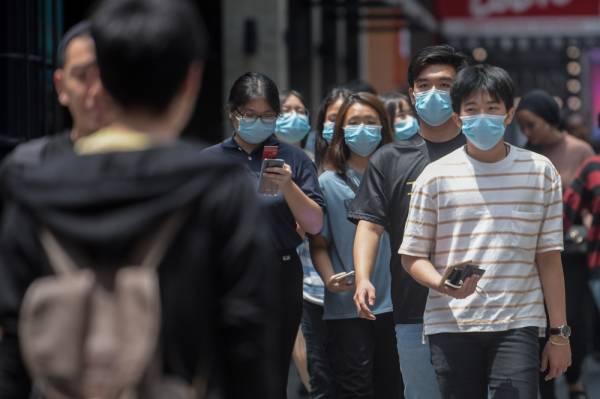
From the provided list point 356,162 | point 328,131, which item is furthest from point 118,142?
point 328,131

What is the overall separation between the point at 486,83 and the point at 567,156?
3.59 meters

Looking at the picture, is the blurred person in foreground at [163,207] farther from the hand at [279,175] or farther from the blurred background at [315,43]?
the blurred background at [315,43]

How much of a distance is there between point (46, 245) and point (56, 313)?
0.50 ft

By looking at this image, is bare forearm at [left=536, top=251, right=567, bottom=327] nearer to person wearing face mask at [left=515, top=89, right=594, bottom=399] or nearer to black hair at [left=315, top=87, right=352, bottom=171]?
black hair at [left=315, top=87, right=352, bottom=171]

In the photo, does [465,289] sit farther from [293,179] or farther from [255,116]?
[255,116]

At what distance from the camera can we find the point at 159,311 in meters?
2.77

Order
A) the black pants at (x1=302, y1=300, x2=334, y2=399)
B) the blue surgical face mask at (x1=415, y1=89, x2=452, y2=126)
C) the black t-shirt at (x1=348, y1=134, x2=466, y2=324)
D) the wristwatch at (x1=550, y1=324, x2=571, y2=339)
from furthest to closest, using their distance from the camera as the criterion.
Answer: the black pants at (x1=302, y1=300, x2=334, y2=399), the blue surgical face mask at (x1=415, y1=89, x2=452, y2=126), the black t-shirt at (x1=348, y1=134, x2=466, y2=324), the wristwatch at (x1=550, y1=324, x2=571, y2=339)

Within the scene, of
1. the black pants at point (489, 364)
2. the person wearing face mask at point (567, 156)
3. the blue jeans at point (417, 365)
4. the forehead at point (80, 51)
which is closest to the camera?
the forehead at point (80, 51)

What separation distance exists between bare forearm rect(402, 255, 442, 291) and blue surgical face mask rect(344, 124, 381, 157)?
72.7 inches

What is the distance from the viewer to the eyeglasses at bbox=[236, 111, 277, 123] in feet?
21.6

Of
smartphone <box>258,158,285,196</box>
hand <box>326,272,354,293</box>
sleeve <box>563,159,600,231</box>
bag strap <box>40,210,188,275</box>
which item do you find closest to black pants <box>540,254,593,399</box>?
sleeve <box>563,159,600,231</box>

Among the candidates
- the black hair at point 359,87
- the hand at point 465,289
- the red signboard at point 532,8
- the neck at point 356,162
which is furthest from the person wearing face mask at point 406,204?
the red signboard at point 532,8

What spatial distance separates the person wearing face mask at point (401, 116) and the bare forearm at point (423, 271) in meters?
3.01

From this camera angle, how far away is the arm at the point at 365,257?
5.87 metres
